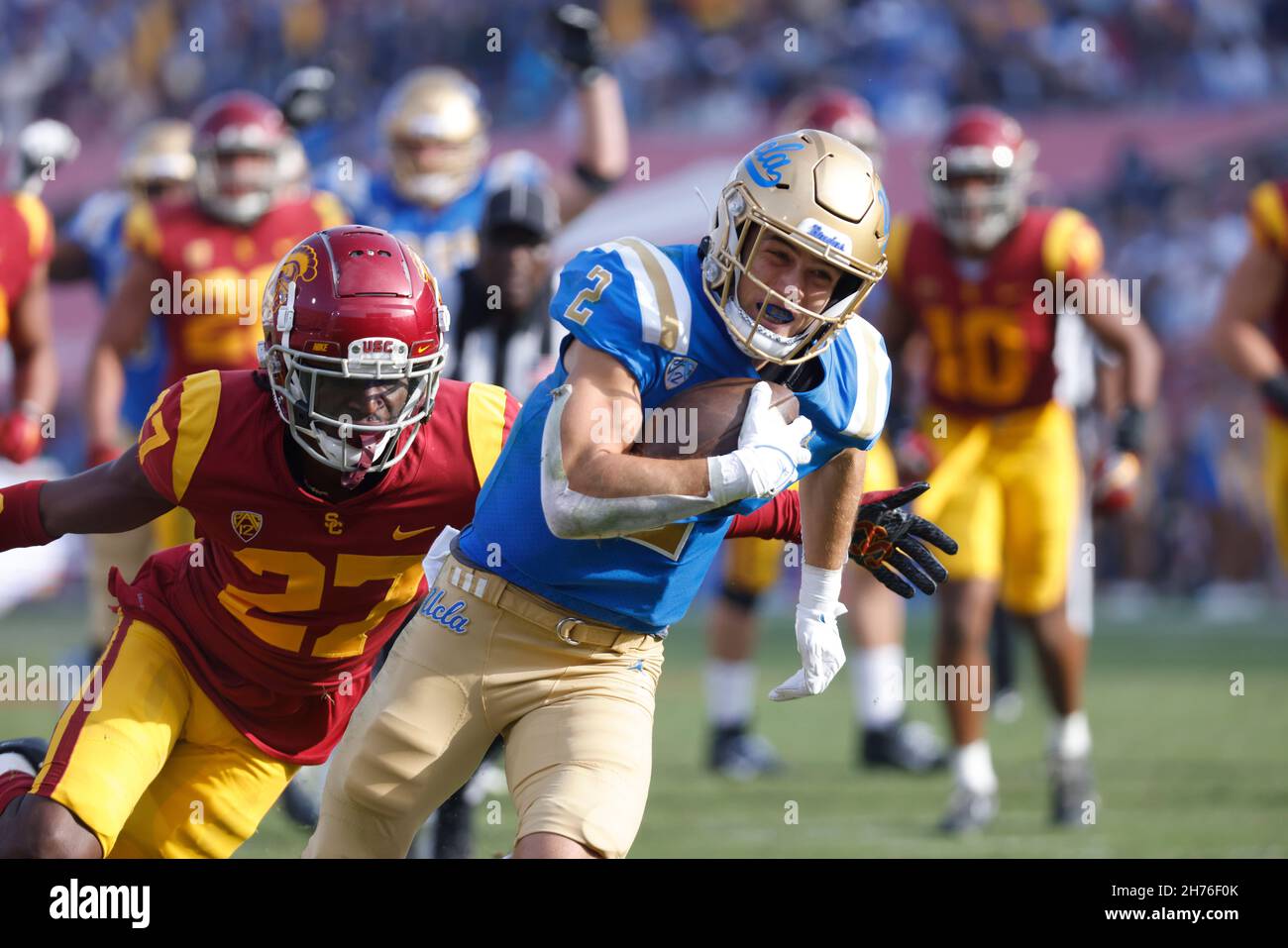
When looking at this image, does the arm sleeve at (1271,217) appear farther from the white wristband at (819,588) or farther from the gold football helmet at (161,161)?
the gold football helmet at (161,161)

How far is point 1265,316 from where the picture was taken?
7094 millimetres

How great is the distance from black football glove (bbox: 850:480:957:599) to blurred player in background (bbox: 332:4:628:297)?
9.35ft

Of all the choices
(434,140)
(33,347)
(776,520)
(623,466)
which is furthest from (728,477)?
(33,347)

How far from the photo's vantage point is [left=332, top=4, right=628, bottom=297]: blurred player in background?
6.85m

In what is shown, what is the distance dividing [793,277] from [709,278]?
17 cm

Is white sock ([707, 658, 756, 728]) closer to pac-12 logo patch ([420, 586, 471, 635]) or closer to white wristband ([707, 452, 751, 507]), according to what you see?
pac-12 logo patch ([420, 586, 471, 635])

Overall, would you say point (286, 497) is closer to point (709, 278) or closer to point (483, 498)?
point (483, 498)

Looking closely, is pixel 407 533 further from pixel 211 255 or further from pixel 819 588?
pixel 211 255

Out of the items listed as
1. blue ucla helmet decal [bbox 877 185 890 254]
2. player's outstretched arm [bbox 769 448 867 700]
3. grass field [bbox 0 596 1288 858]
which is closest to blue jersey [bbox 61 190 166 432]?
grass field [bbox 0 596 1288 858]

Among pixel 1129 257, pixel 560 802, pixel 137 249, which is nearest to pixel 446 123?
pixel 137 249

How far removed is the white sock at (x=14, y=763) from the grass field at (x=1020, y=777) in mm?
835

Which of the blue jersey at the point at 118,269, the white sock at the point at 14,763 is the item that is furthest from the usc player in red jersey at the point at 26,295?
the white sock at the point at 14,763

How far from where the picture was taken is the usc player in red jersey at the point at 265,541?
3.69 metres

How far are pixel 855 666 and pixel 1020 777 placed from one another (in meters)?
0.79
